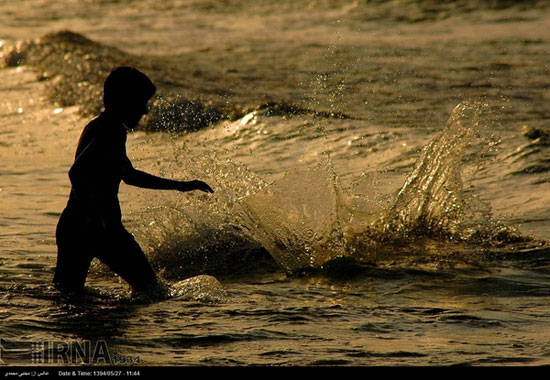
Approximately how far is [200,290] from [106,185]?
1.27 metres

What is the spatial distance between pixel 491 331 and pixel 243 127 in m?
8.21

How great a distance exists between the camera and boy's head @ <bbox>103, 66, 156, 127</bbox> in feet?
21.1

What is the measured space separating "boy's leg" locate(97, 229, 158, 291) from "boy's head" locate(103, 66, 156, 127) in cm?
78

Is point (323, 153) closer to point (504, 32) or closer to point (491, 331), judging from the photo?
point (491, 331)

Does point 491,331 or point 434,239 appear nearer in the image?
point 491,331

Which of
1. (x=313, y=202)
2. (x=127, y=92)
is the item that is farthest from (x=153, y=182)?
(x=313, y=202)

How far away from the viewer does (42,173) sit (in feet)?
38.9

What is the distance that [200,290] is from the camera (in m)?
7.46

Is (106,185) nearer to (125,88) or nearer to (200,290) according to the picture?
(125,88)

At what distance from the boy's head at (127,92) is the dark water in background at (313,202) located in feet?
4.50

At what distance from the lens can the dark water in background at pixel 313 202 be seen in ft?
21.7

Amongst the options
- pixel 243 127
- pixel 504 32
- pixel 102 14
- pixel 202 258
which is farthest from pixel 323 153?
pixel 102 14

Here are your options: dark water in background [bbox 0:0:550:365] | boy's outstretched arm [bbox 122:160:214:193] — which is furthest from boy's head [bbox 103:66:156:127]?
dark water in background [bbox 0:0:550:365]

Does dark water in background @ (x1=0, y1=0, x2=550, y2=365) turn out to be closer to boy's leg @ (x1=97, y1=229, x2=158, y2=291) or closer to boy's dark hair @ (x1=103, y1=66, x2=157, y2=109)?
boy's leg @ (x1=97, y1=229, x2=158, y2=291)
